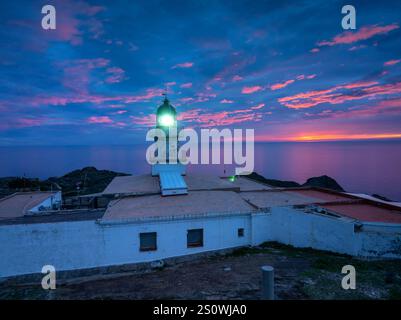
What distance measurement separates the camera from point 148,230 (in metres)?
13.1

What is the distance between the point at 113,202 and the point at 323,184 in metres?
41.2

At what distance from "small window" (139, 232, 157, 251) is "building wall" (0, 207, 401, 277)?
221 millimetres

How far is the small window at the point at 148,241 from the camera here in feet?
43.3

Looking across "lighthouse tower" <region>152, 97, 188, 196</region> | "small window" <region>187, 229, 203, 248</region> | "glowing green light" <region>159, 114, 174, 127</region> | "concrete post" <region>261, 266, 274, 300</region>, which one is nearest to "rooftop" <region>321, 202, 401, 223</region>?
"small window" <region>187, 229, 203, 248</region>

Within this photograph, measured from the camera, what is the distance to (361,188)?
81.8 metres

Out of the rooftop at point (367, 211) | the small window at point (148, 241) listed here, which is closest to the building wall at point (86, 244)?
the small window at point (148, 241)

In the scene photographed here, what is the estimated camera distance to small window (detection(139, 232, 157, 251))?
13.2 meters

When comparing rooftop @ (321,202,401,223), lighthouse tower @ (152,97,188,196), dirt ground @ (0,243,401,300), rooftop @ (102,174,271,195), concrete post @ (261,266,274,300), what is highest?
lighthouse tower @ (152,97,188,196)

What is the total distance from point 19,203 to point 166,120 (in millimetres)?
11902

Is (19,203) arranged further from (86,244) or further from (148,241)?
(148,241)

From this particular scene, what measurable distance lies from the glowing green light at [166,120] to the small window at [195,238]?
33.4ft

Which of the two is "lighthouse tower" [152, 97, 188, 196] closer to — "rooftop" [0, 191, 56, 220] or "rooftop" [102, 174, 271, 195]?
"rooftop" [102, 174, 271, 195]

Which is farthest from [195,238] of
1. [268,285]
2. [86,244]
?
[268,285]
